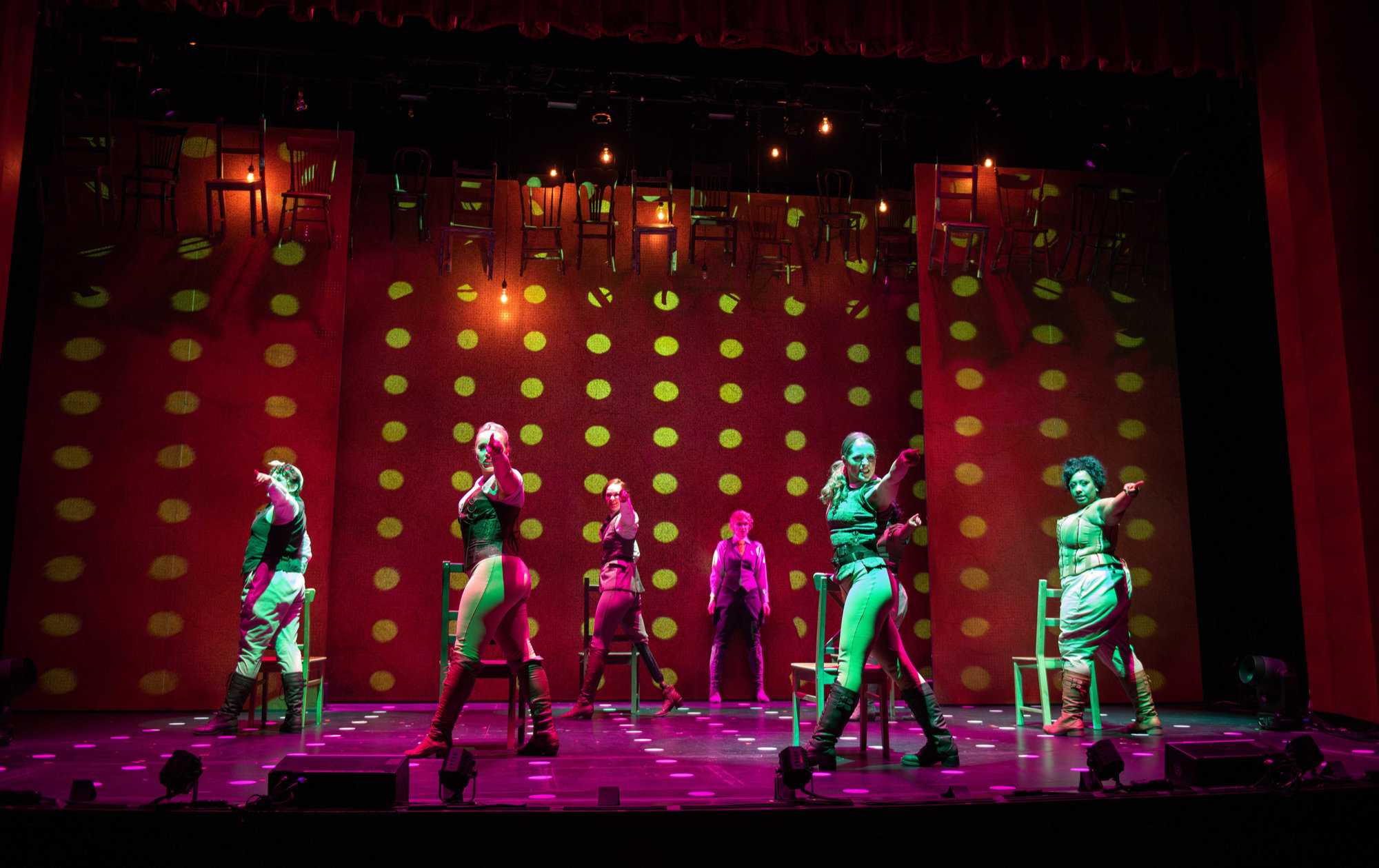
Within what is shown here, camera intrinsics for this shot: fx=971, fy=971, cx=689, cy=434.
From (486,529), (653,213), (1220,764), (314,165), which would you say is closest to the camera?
(1220,764)

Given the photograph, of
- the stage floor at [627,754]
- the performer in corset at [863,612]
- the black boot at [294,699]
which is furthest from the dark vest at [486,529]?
the black boot at [294,699]

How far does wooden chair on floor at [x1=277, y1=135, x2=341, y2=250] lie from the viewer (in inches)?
275

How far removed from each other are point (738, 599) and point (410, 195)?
3857 mm

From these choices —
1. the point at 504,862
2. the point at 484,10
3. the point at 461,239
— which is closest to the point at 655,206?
the point at 461,239

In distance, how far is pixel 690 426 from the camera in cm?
754

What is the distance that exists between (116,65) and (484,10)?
4036 millimetres

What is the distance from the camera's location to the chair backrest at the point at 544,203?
7520 millimetres

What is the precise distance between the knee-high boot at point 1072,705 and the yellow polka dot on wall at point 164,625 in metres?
5.50

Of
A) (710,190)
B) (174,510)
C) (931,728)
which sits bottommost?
(931,728)

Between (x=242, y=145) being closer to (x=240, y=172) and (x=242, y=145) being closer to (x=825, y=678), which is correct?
(x=240, y=172)

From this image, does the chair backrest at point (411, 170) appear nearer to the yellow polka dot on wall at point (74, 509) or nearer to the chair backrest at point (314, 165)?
the chair backrest at point (314, 165)

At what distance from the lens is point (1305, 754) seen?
279cm

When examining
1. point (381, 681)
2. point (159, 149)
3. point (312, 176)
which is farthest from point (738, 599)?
point (159, 149)

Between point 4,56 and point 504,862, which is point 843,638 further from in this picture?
point 4,56
